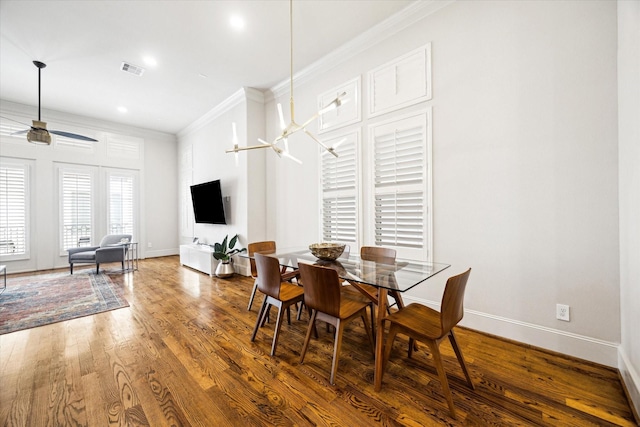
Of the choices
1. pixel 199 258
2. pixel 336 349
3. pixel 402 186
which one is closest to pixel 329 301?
pixel 336 349

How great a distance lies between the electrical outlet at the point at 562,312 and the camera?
2090 millimetres

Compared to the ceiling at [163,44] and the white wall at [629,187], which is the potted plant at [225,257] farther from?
the white wall at [629,187]

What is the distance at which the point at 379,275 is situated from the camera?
1929 mm

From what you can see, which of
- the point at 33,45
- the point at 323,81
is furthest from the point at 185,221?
the point at 323,81

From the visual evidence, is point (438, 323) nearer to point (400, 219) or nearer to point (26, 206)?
point (400, 219)

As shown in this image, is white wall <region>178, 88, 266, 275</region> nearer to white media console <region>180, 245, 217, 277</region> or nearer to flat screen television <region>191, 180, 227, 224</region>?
flat screen television <region>191, 180, 227, 224</region>

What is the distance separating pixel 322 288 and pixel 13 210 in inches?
279

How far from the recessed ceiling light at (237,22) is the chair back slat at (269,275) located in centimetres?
279

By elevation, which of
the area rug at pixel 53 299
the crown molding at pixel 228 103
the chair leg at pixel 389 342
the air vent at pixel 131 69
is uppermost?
the air vent at pixel 131 69

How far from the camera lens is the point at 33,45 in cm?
337

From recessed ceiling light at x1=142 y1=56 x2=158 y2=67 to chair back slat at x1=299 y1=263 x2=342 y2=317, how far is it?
4.04 metres

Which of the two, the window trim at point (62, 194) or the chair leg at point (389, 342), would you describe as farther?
the window trim at point (62, 194)

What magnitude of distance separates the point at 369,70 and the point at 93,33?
353 cm

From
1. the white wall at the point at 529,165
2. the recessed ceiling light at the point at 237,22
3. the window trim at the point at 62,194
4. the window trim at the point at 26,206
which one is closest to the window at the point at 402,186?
the white wall at the point at 529,165
